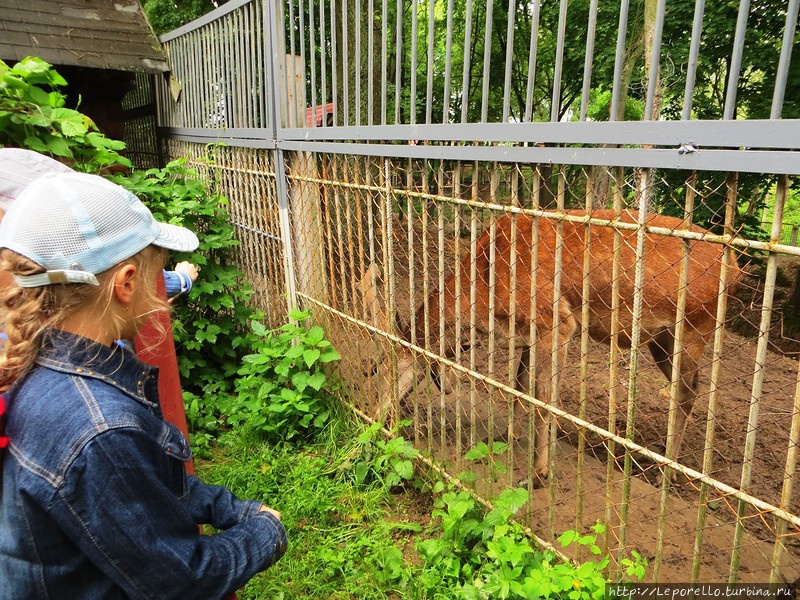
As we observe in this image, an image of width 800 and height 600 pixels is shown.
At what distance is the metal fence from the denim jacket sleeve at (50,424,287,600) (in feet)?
5.40

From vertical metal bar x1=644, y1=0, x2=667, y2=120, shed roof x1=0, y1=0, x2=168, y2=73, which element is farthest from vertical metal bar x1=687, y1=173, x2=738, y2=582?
shed roof x1=0, y1=0, x2=168, y2=73

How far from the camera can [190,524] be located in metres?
1.48

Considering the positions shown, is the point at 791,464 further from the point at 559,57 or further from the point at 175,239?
the point at 175,239

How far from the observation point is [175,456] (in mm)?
1470

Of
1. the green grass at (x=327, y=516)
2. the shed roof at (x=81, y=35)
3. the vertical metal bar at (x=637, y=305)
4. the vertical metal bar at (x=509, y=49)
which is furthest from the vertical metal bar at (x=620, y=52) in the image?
the shed roof at (x=81, y=35)

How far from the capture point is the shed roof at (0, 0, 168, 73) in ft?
21.4

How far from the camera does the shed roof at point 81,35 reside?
21.4 feet

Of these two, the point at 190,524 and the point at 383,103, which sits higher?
the point at 383,103

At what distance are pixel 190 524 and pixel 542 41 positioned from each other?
16.6 m

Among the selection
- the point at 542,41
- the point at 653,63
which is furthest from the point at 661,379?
the point at 542,41

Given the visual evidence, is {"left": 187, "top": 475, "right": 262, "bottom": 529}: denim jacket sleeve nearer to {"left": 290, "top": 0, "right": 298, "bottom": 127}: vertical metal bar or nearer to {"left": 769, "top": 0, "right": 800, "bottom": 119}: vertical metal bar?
{"left": 769, "top": 0, "right": 800, "bottom": 119}: vertical metal bar

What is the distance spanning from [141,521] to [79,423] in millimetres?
258

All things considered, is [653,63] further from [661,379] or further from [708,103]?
[708,103]

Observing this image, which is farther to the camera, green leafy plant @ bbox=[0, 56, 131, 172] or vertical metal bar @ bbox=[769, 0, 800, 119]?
green leafy plant @ bbox=[0, 56, 131, 172]
